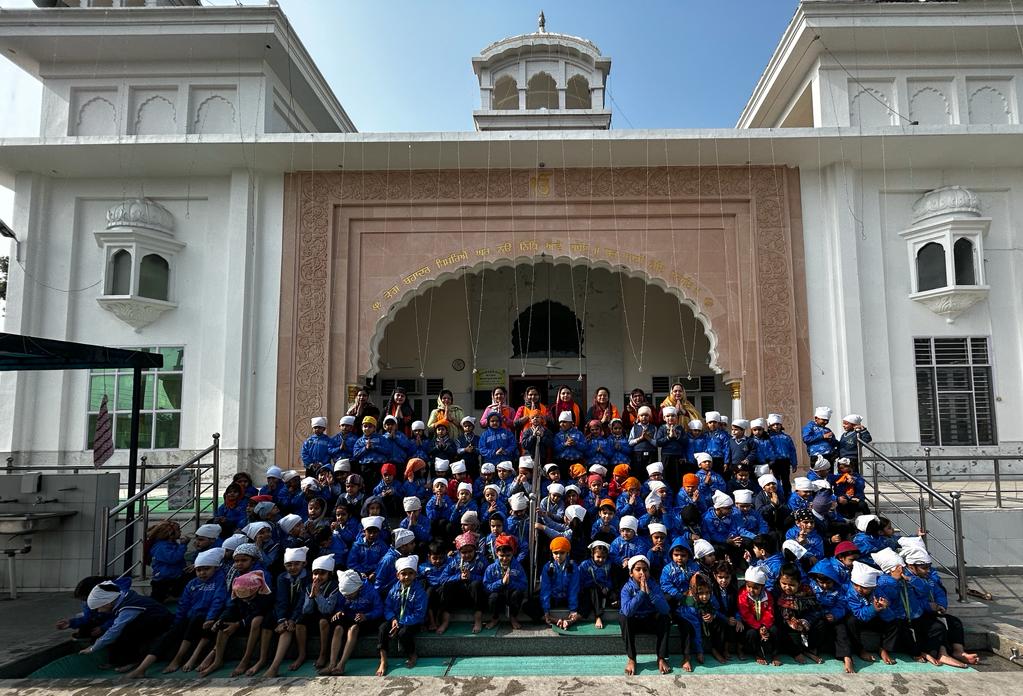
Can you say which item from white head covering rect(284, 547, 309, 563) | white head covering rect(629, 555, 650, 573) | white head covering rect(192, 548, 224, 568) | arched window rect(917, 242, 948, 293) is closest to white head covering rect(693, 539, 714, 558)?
white head covering rect(629, 555, 650, 573)

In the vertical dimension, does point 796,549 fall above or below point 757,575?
above

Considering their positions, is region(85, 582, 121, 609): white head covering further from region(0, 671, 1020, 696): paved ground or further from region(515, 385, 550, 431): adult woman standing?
region(515, 385, 550, 431): adult woman standing

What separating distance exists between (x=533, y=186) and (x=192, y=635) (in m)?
8.56

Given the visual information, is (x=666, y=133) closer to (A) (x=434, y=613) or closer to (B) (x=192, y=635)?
(A) (x=434, y=613)

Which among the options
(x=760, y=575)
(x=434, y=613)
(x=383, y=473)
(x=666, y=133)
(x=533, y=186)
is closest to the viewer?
(x=760, y=575)

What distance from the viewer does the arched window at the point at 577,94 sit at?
637 inches

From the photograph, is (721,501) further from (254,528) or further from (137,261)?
(137,261)

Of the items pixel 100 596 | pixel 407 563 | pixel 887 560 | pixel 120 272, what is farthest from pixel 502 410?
pixel 120 272

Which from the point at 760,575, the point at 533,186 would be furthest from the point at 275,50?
the point at 760,575

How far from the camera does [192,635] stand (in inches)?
235

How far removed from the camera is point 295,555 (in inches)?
245

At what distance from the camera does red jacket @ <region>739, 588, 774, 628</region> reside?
19.1 feet

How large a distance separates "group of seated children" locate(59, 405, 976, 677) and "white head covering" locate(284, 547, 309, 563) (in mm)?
12

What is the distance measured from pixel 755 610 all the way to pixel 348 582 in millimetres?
3374
